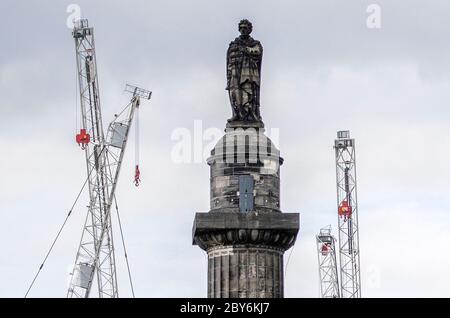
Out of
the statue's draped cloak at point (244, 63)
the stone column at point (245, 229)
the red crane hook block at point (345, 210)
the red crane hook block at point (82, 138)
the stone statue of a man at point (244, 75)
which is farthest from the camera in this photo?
the red crane hook block at point (345, 210)

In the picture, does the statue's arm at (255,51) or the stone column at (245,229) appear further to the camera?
the statue's arm at (255,51)

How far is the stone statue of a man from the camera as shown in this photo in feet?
241

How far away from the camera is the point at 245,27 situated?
7469cm

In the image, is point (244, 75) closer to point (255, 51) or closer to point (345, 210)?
point (255, 51)

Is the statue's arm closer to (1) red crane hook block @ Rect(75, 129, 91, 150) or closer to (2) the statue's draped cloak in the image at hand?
(2) the statue's draped cloak

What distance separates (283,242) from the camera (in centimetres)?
7025

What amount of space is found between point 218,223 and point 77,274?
8851cm

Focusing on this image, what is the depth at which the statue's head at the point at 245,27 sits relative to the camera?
74.6 metres

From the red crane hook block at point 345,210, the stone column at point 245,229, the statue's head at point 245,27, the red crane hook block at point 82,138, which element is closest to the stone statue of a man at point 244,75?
the statue's head at point 245,27

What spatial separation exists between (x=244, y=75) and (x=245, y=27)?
2.69 m

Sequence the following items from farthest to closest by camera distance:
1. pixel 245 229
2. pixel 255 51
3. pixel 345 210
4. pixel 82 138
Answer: pixel 345 210
pixel 82 138
pixel 255 51
pixel 245 229

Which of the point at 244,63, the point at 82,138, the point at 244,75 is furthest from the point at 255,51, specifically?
the point at 82,138

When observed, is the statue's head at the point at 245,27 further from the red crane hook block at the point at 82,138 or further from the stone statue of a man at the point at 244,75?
the red crane hook block at the point at 82,138
